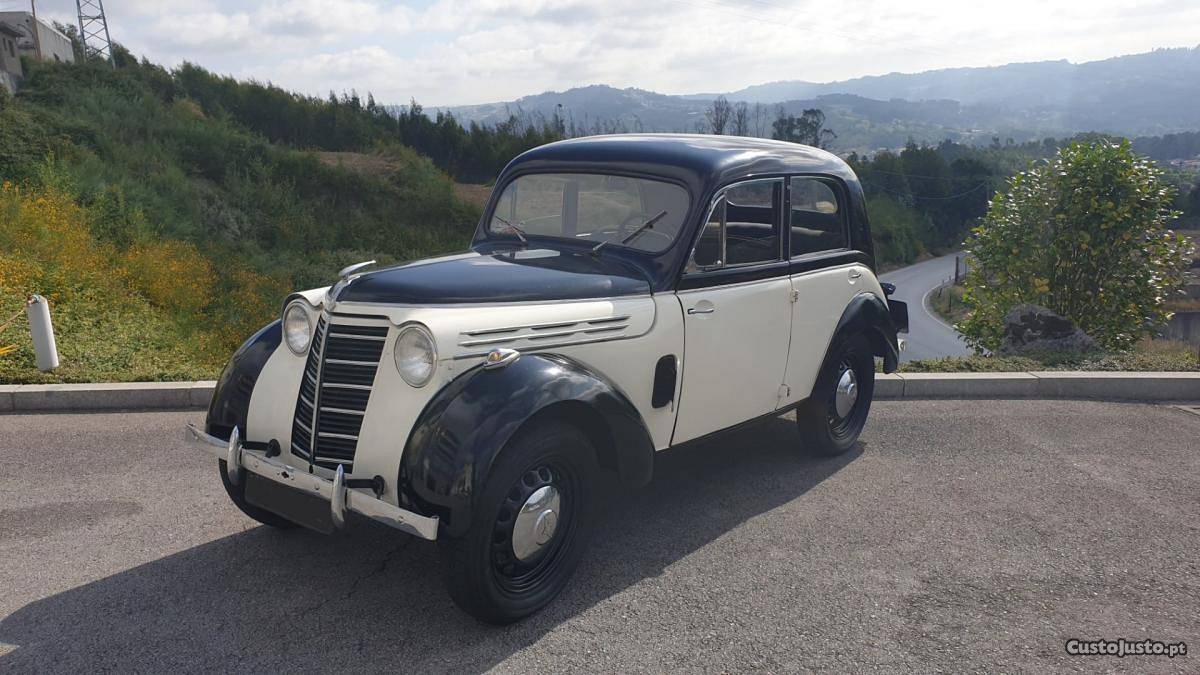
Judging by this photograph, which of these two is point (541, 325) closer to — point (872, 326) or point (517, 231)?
point (517, 231)

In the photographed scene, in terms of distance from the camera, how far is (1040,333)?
859cm

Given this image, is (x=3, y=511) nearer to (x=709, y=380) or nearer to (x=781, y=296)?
(x=709, y=380)

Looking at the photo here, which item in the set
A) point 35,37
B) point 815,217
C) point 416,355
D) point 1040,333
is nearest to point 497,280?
point 416,355

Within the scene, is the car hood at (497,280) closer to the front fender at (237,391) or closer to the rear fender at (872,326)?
the front fender at (237,391)

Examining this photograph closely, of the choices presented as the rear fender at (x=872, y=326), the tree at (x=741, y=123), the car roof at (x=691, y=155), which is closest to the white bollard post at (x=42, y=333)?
the car roof at (x=691, y=155)

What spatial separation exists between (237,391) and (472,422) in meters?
1.41

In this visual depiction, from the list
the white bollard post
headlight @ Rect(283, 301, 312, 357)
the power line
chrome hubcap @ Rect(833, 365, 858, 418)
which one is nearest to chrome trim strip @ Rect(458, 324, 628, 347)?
headlight @ Rect(283, 301, 312, 357)

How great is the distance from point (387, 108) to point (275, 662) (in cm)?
3562

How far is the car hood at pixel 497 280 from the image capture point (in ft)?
11.4

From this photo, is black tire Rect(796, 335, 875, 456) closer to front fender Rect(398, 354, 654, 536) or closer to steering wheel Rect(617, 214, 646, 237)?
steering wheel Rect(617, 214, 646, 237)

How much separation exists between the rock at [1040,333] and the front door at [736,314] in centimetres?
498

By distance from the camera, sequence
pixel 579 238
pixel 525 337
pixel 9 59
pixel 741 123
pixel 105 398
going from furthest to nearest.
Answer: pixel 741 123 → pixel 9 59 → pixel 105 398 → pixel 579 238 → pixel 525 337

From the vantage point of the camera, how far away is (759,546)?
13.6ft

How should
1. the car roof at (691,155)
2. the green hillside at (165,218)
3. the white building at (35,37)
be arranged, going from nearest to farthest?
the car roof at (691,155) < the green hillside at (165,218) < the white building at (35,37)
